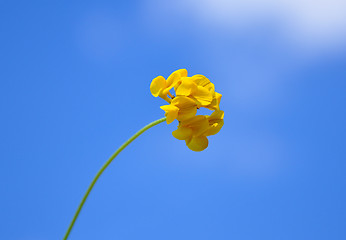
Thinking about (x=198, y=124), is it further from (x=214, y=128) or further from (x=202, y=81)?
(x=202, y=81)

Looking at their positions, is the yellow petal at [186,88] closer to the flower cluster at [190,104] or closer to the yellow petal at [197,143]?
the flower cluster at [190,104]

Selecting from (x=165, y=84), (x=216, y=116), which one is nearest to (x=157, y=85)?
(x=165, y=84)

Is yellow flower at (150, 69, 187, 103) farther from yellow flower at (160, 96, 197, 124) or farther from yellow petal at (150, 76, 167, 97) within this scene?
yellow flower at (160, 96, 197, 124)

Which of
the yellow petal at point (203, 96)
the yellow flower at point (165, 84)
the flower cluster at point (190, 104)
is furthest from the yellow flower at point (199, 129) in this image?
the yellow flower at point (165, 84)

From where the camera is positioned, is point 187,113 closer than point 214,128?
Yes

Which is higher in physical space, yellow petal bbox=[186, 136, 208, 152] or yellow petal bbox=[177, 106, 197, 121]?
yellow petal bbox=[177, 106, 197, 121]

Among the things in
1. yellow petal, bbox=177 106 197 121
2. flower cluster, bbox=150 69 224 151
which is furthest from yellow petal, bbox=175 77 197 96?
yellow petal, bbox=177 106 197 121

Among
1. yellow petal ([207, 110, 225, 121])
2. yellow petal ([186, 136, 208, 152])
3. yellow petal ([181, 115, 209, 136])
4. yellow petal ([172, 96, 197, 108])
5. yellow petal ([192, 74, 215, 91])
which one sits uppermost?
yellow petal ([192, 74, 215, 91])
